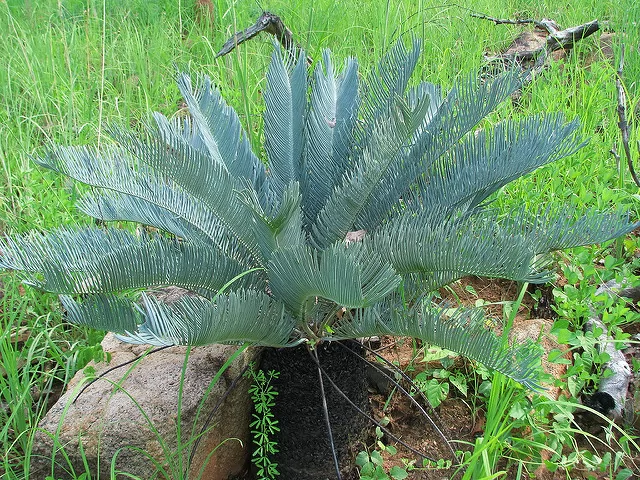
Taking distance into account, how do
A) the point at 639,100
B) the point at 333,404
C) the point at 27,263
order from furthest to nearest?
the point at 639,100, the point at 333,404, the point at 27,263

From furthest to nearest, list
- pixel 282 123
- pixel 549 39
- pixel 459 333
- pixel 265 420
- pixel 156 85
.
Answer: pixel 549 39 → pixel 156 85 → pixel 282 123 → pixel 265 420 → pixel 459 333

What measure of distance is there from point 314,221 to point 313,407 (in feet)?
1.74

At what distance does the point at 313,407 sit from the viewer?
5.84 ft

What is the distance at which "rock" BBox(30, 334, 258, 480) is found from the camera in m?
1.69

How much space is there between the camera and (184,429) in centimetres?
176

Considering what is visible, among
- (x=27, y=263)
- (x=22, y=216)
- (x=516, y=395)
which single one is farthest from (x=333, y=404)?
(x=22, y=216)

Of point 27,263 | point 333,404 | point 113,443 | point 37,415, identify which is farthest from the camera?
point 37,415

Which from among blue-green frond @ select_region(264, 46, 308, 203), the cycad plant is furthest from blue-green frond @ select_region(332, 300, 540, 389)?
blue-green frond @ select_region(264, 46, 308, 203)

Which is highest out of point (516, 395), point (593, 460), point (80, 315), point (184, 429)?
point (80, 315)

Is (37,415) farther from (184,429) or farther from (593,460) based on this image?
(593,460)

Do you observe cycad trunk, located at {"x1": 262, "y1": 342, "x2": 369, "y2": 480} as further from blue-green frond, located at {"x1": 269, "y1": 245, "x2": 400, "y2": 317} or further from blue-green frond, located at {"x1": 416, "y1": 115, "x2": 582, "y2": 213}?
blue-green frond, located at {"x1": 416, "y1": 115, "x2": 582, "y2": 213}

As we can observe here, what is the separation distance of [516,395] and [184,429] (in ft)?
3.16

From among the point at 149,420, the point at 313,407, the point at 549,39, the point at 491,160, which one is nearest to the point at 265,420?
the point at 313,407

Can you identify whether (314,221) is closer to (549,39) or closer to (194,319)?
(194,319)
